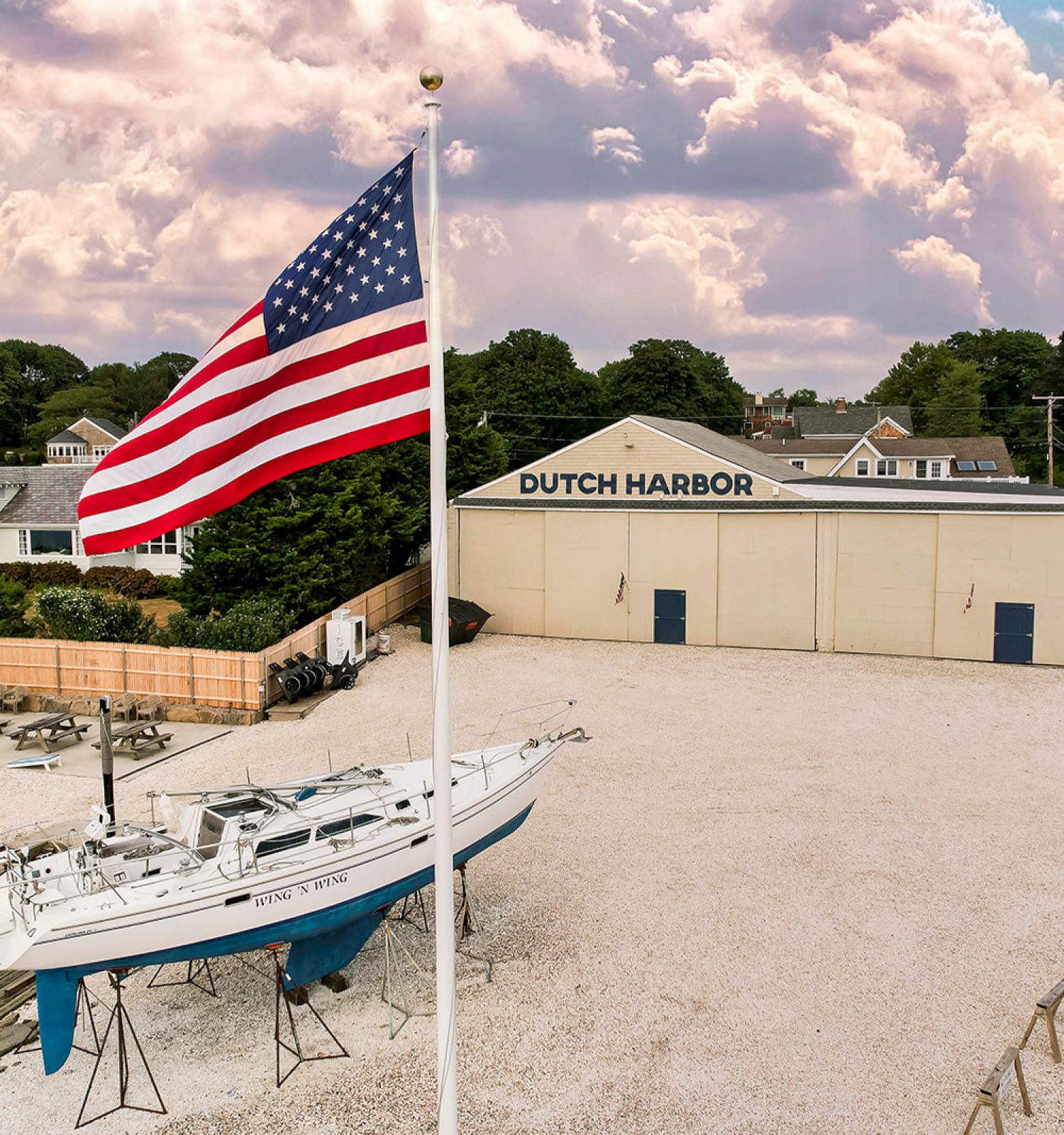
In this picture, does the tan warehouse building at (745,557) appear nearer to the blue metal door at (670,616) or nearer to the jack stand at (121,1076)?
the blue metal door at (670,616)

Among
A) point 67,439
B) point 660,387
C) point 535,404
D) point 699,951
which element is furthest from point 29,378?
point 699,951

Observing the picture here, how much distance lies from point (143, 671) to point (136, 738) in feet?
10.0

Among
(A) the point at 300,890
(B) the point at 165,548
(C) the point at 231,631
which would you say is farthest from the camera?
(B) the point at 165,548

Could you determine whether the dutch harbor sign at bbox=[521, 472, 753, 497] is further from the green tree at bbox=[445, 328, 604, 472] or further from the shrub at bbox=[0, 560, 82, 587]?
the green tree at bbox=[445, 328, 604, 472]

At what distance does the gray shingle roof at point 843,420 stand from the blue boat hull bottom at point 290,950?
251 feet

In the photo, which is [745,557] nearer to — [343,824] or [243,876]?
[343,824]

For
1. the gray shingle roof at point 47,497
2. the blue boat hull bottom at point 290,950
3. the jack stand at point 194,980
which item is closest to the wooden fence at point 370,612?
the jack stand at point 194,980

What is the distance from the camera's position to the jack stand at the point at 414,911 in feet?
42.0

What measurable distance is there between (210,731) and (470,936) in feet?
37.6

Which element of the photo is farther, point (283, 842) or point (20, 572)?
point (20, 572)

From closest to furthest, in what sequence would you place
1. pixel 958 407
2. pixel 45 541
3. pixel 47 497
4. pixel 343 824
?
pixel 343 824 < pixel 45 541 < pixel 47 497 < pixel 958 407

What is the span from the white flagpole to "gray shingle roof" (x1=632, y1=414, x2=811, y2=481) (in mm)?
24963

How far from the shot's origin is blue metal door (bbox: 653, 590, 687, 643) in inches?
1219

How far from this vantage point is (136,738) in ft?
66.8
